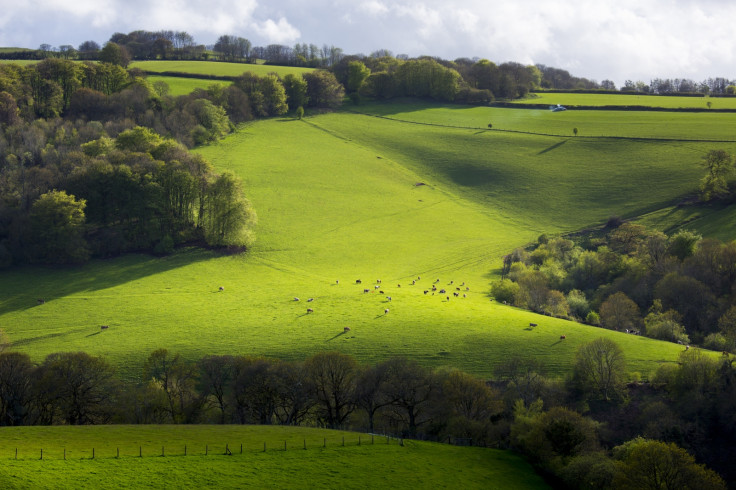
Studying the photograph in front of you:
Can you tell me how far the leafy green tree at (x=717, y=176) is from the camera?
4141 inches

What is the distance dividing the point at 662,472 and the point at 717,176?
79.7 m

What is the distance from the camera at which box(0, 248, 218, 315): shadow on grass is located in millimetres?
82250

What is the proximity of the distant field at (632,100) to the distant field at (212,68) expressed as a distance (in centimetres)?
6442

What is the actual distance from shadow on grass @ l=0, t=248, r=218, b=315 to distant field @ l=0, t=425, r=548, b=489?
39830 mm

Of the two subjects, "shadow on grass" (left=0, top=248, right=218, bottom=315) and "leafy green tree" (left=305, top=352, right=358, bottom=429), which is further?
"shadow on grass" (left=0, top=248, right=218, bottom=315)

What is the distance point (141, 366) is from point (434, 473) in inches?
1315

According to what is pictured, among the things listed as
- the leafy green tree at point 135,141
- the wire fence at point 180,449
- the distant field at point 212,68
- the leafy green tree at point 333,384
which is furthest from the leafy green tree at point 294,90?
the wire fence at point 180,449

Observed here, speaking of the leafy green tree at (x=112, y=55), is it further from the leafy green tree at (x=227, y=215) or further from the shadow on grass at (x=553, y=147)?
the shadow on grass at (x=553, y=147)

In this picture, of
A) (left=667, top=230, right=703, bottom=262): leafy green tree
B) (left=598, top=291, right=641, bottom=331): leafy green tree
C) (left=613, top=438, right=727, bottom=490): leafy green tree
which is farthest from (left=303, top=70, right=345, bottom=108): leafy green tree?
(left=613, top=438, right=727, bottom=490): leafy green tree

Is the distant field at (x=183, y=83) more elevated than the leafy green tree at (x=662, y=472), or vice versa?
the distant field at (x=183, y=83)

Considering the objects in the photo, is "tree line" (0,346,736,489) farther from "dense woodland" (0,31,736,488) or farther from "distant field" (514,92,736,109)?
"distant field" (514,92,736,109)

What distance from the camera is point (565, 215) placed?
374ft

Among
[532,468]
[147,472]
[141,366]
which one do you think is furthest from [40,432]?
[532,468]

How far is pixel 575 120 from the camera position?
5797 inches
